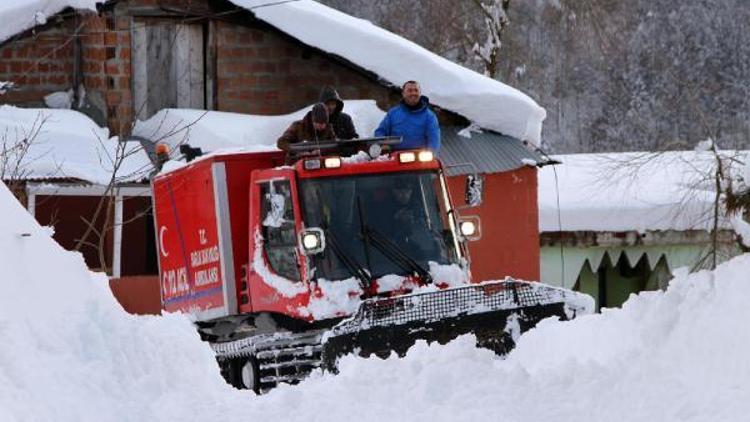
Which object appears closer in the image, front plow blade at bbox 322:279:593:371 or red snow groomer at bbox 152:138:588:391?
front plow blade at bbox 322:279:593:371

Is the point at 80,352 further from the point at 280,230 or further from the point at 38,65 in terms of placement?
the point at 38,65

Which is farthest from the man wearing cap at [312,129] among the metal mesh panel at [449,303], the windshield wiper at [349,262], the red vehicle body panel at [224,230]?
the metal mesh panel at [449,303]

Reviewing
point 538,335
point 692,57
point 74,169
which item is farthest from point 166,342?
point 692,57

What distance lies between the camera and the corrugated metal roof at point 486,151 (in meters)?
22.4

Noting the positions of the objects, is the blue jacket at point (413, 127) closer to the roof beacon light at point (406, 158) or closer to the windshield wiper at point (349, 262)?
the roof beacon light at point (406, 158)

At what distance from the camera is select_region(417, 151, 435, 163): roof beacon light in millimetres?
15453

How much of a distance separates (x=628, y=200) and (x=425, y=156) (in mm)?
12839

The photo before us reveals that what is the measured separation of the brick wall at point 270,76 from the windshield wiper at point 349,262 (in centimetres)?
813

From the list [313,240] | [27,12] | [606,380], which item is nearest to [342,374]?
[606,380]

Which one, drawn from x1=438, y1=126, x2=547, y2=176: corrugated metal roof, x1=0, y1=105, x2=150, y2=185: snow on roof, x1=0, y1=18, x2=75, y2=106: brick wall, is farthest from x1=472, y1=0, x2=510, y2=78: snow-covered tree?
→ x1=0, y1=105, x2=150, y2=185: snow on roof

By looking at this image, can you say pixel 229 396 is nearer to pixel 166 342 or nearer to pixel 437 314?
pixel 166 342

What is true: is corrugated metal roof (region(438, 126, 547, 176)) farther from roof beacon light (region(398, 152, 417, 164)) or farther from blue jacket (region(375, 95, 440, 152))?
roof beacon light (region(398, 152, 417, 164))

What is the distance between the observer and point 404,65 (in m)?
22.9

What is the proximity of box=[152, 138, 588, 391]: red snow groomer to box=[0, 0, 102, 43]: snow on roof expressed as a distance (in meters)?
5.75
